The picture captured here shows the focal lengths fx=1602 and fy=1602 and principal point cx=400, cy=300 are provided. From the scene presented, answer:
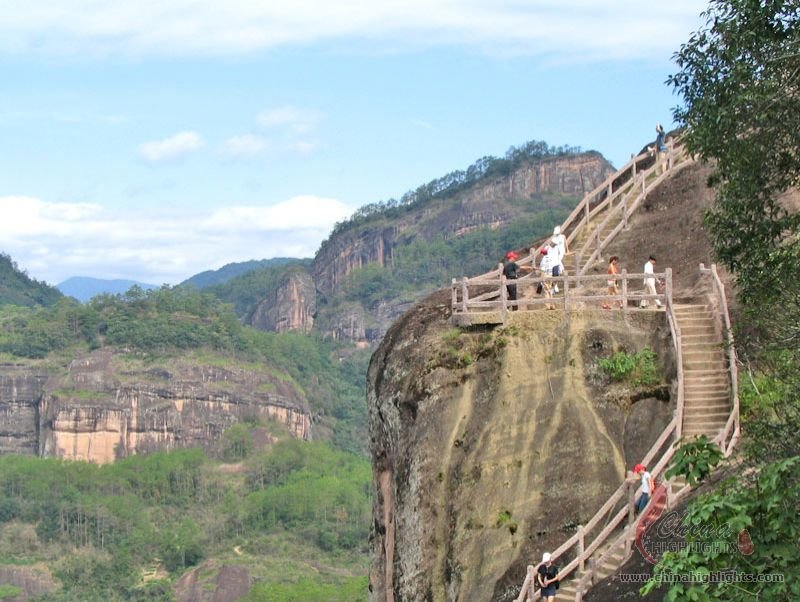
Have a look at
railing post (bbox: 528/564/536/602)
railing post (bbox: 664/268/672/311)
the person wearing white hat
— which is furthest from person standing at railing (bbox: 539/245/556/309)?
the person wearing white hat

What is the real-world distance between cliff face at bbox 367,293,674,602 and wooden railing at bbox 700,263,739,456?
1101mm

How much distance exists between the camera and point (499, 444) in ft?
88.7

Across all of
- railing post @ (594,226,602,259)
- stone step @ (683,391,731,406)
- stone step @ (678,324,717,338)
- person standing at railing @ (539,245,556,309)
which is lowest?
stone step @ (683,391,731,406)

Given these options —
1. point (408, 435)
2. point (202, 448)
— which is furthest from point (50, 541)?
point (408, 435)

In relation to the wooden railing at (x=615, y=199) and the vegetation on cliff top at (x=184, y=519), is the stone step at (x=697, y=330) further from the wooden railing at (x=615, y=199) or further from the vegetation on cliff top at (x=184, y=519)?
the vegetation on cliff top at (x=184, y=519)

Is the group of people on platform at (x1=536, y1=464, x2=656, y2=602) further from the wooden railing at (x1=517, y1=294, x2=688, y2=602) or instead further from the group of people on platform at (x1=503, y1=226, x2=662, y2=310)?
the group of people on platform at (x1=503, y1=226, x2=662, y2=310)

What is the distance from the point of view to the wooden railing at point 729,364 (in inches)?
953

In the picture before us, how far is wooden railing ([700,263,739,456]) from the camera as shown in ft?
79.4

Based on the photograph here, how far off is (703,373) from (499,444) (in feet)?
11.8

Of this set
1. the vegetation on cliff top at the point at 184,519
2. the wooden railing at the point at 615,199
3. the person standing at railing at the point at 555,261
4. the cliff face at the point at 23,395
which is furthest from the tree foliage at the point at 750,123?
the cliff face at the point at 23,395

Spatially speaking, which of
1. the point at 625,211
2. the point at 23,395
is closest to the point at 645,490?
the point at 625,211

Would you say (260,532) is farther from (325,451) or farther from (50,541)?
(325,451)

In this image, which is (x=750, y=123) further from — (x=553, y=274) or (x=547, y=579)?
(x=553, y=274)

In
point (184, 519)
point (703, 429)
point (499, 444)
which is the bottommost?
point (184, 519)
